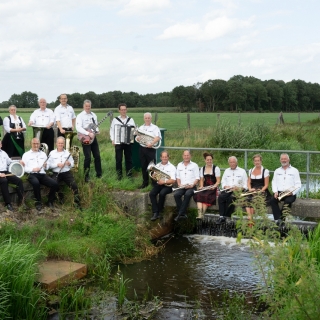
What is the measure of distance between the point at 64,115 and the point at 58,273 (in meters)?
4.56

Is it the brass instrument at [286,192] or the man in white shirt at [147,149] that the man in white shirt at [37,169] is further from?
the brass instrument at [286,192]

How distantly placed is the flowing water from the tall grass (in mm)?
1565

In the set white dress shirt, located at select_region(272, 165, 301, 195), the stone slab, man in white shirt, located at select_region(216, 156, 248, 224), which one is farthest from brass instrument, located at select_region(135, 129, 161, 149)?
the stone slab

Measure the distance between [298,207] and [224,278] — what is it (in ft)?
7.75

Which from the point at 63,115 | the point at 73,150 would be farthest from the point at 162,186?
the point at 63,115

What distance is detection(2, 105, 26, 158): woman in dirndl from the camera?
11.6 meters

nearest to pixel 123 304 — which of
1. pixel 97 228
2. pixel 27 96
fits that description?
pixel 97 228

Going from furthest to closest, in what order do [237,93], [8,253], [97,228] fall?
[237,93]
[97,228]
[8,253]

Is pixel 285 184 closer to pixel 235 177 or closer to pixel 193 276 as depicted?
pixel 235 177

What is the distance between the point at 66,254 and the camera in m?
8.95

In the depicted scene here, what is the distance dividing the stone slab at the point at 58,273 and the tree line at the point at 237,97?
2615 cm

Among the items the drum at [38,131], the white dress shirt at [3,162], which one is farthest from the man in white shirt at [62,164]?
the drum at [38,131]

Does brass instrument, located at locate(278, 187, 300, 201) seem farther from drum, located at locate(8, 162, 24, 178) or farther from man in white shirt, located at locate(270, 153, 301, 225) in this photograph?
drum, located at locate(8, 162, 24, 178)

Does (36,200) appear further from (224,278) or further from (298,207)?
(298,207)
